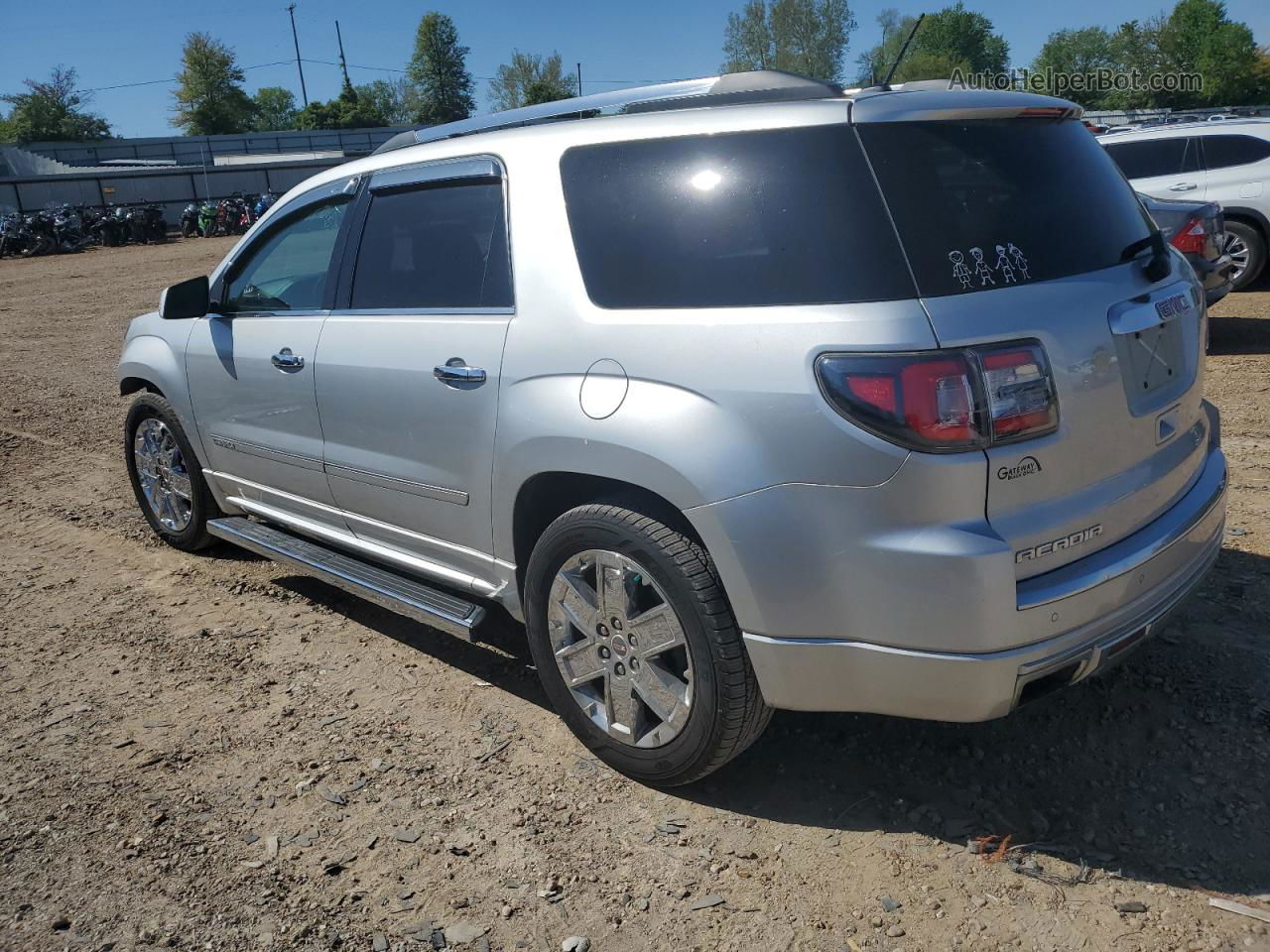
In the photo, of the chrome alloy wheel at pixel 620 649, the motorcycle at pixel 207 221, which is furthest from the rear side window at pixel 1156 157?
the motorcycle at pixel 207 221

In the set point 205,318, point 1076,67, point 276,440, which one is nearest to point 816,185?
point 276,440

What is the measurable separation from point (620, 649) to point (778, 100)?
161cm

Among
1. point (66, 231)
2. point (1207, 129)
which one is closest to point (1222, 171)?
point (1207, 129)

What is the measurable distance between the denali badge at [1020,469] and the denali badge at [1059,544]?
0.59 feet

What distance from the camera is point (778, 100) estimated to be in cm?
286

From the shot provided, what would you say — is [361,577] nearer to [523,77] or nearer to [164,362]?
[164,362]

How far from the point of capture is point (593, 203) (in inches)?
122

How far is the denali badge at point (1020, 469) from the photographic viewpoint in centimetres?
244

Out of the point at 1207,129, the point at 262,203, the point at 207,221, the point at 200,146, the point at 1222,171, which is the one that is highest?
the point at 200,146

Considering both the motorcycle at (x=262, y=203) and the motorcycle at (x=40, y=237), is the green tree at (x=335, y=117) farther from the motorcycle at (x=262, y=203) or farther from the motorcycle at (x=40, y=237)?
the motorcycle at (x=40, y=237)

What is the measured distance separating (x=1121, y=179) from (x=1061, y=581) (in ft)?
4.75

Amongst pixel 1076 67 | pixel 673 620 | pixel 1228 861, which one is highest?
pixel 1076 67

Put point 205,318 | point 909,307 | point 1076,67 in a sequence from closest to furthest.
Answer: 1. point 909,307
2. point 205,318
3. point 1076,67

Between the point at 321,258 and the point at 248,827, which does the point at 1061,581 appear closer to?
the point at 248,827
